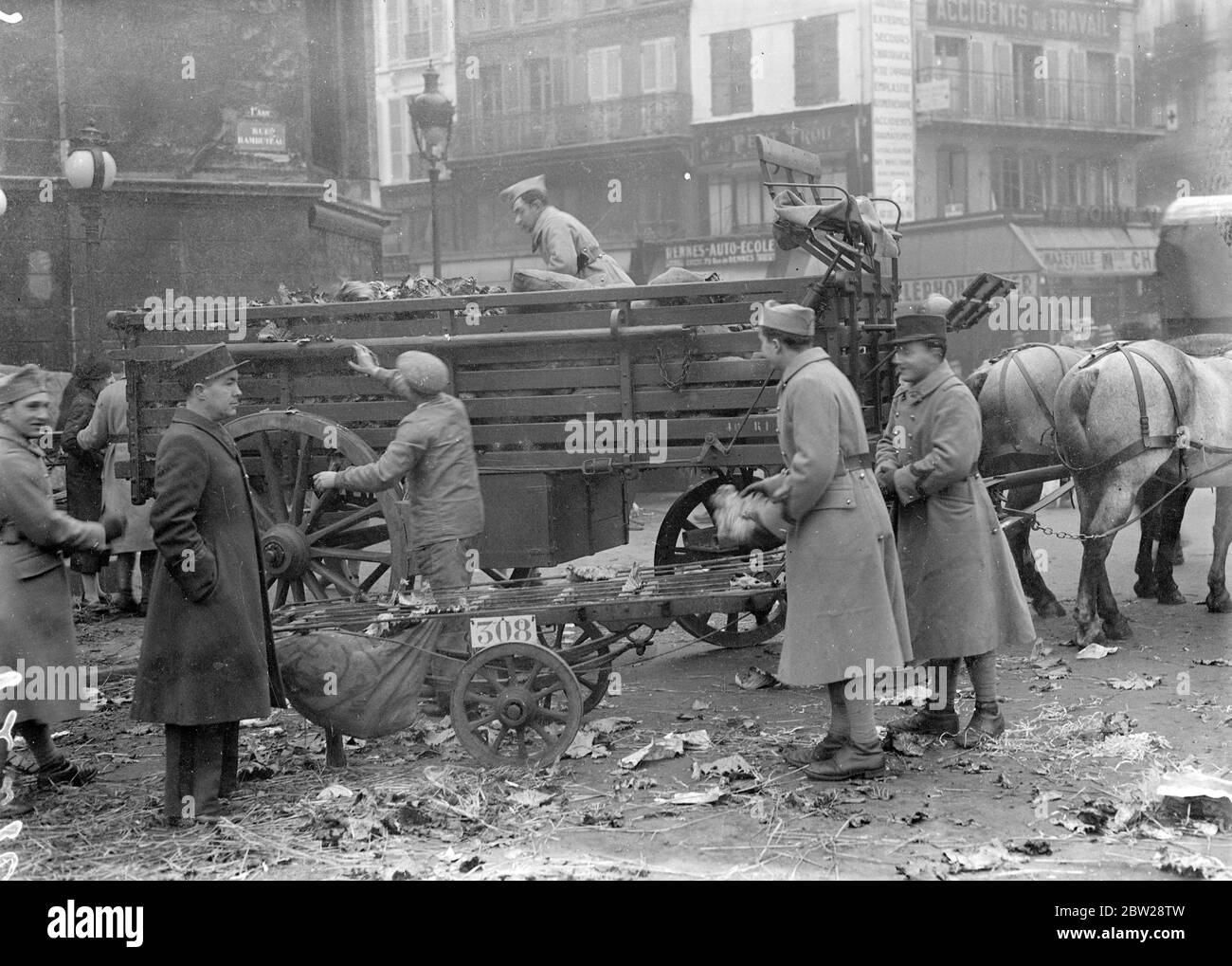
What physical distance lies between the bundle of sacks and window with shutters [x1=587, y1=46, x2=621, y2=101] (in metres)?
26.5

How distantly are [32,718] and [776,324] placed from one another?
3635mm

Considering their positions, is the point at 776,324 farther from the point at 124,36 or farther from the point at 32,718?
the point at 124,36

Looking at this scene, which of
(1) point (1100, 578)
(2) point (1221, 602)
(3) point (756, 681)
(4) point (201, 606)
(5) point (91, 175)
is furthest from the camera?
(5) point (91, 175)

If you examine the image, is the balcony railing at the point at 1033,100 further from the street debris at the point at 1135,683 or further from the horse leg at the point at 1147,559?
the street debris at the point at 1135,683

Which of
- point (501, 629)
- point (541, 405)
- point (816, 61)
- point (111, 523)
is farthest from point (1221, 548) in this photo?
point (816, 61)

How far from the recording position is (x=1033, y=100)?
2844 cm

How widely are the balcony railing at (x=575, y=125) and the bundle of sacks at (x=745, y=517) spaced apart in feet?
84.5

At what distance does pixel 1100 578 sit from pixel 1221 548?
4.47 ft

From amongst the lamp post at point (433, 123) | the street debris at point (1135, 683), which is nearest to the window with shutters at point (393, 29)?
the lamp post at point (433, 123)

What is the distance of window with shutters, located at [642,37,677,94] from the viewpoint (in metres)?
29.4

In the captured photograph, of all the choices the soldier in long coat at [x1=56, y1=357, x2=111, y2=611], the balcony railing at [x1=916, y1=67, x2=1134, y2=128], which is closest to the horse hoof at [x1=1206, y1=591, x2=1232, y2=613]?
the soldier in long coat at [x1=56, y1=357, x2=111, y2=611]

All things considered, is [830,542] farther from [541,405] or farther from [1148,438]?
[1148,438]

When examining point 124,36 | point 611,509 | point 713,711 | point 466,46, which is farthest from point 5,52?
point 466,46

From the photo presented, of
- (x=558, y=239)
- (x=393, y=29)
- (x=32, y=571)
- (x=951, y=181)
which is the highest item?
(x=393, y=29)
